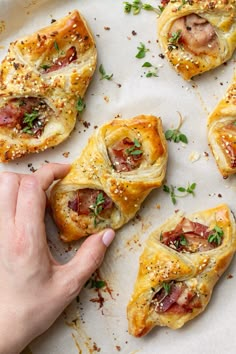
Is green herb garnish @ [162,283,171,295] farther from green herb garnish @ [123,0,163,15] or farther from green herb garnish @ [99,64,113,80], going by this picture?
green herb garnish @ [123,0,163,15]

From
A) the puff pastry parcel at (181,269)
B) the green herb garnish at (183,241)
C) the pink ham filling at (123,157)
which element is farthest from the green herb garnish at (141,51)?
the green herb garnish at (183,241)

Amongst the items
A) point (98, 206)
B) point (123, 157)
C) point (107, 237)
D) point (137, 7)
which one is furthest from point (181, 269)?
point (137, 7)

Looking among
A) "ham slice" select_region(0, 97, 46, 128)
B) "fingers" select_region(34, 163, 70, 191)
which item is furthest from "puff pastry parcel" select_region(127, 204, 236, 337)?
"ham slice" select_region(0, 97, 46, 128)

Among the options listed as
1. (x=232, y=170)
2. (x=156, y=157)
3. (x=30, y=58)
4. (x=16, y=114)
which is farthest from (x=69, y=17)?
(x=232, y=170)

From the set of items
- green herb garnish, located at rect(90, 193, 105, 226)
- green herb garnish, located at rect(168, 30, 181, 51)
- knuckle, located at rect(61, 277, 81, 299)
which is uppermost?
green herb garnish, located at rect(168, 30, 181, 51)

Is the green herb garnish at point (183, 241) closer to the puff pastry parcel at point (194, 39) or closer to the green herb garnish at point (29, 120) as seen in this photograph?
the puff pastry parcel at point (194, 39)

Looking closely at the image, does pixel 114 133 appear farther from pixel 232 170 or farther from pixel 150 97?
pixel 232 170
